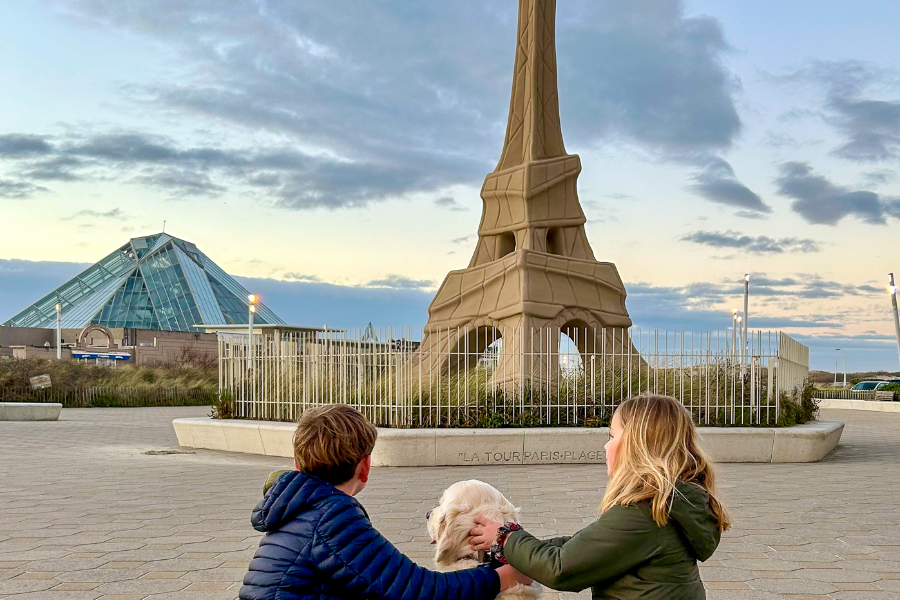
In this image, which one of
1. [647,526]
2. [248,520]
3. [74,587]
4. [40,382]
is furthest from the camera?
[40,382]

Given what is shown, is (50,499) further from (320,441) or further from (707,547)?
(707,547)

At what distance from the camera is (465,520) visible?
252 cm

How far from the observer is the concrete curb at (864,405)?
30.3 m

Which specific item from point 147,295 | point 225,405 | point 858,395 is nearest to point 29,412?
point 225,405

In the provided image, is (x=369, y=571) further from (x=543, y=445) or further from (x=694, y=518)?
(x=543, y=445)

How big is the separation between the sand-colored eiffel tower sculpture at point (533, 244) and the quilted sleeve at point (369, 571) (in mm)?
13652

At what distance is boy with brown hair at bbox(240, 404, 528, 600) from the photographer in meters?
2.44

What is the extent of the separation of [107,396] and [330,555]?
3103cm

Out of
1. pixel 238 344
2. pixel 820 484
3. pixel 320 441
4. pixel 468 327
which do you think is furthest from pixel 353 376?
Answer: pixel 320 441

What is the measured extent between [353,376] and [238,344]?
2.93 m

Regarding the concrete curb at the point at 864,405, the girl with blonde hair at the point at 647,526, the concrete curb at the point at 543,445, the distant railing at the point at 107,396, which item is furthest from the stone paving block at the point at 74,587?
the concrete curb at the point at 864,405

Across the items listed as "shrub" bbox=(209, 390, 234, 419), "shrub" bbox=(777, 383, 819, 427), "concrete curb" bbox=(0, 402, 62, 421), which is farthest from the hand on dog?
"concrete curb" bbox=(0, 402, 62, 421)

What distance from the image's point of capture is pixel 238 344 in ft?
49.7

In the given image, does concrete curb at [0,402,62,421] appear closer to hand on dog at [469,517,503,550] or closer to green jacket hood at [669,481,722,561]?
hand on dog at [469,517,503,550]
